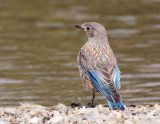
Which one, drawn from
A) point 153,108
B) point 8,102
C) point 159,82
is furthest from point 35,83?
point 153,108

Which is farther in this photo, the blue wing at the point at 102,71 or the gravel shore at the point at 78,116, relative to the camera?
the blue wing at the point at 102,71

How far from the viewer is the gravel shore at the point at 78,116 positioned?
8.97m

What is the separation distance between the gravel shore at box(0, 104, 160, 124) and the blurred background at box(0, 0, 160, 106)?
2.27 meters

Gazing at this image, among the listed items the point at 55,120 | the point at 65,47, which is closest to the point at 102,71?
the point at 55,120

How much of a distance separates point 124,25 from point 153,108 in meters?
9.78

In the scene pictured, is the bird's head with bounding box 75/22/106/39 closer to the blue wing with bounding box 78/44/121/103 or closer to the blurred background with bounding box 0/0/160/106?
the blue wing with bounding box 78/44/121/103

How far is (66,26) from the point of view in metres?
19.9

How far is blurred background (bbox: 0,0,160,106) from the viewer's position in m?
13.1

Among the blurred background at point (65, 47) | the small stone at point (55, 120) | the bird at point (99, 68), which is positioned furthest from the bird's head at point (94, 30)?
the small stone at point (55, 120)

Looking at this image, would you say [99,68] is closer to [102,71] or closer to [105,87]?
[102,71]

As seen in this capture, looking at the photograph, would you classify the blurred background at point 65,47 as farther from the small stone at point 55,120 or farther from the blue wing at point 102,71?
the small stone at point 55,120

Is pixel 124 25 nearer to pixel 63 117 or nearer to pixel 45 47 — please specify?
pixel 45 47

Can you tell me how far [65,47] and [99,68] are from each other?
264 inches

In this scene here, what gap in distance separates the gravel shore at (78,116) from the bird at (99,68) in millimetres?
330
